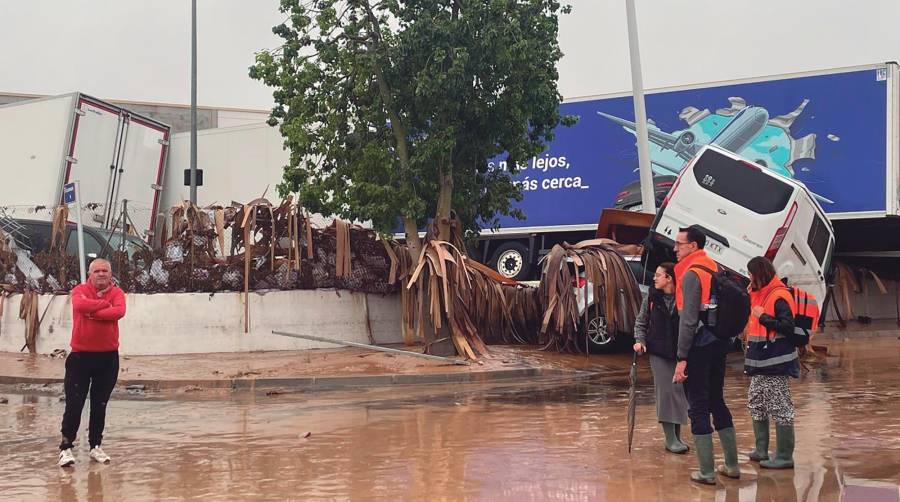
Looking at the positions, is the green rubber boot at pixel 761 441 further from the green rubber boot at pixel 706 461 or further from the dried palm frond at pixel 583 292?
the dried palm frond at pixel 583 292

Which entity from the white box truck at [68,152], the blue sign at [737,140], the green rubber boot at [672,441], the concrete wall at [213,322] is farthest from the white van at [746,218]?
the white box truck at [68,152]

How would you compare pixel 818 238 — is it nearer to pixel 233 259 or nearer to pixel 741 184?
pixel 741 184

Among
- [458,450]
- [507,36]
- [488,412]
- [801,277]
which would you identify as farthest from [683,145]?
[458,450]

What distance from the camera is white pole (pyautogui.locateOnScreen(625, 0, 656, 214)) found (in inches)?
746

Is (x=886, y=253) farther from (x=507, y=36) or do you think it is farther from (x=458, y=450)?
(x=458, y=450)

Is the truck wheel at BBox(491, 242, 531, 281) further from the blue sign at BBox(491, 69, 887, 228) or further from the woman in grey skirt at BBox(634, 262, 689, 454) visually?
the woman in grey skirt at BBox(634, 262, 689, 454)

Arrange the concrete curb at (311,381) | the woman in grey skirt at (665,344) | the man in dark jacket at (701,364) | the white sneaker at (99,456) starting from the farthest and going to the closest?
the concrete curb at (311,381), the white sneaker at (99,456), the woman in grey skirt at (665,344), the man in dark jacket at (701,364)

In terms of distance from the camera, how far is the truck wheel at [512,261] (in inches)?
939

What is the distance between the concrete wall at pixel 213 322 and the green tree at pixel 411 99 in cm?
143

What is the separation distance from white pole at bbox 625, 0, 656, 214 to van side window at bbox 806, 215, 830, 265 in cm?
335

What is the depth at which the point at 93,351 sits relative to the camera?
7.94m

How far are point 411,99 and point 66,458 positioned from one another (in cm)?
892

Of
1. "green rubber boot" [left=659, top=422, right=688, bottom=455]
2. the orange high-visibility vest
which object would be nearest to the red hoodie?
the orange high-visibility vest

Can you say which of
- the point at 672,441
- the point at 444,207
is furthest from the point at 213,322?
the point at 672,441
